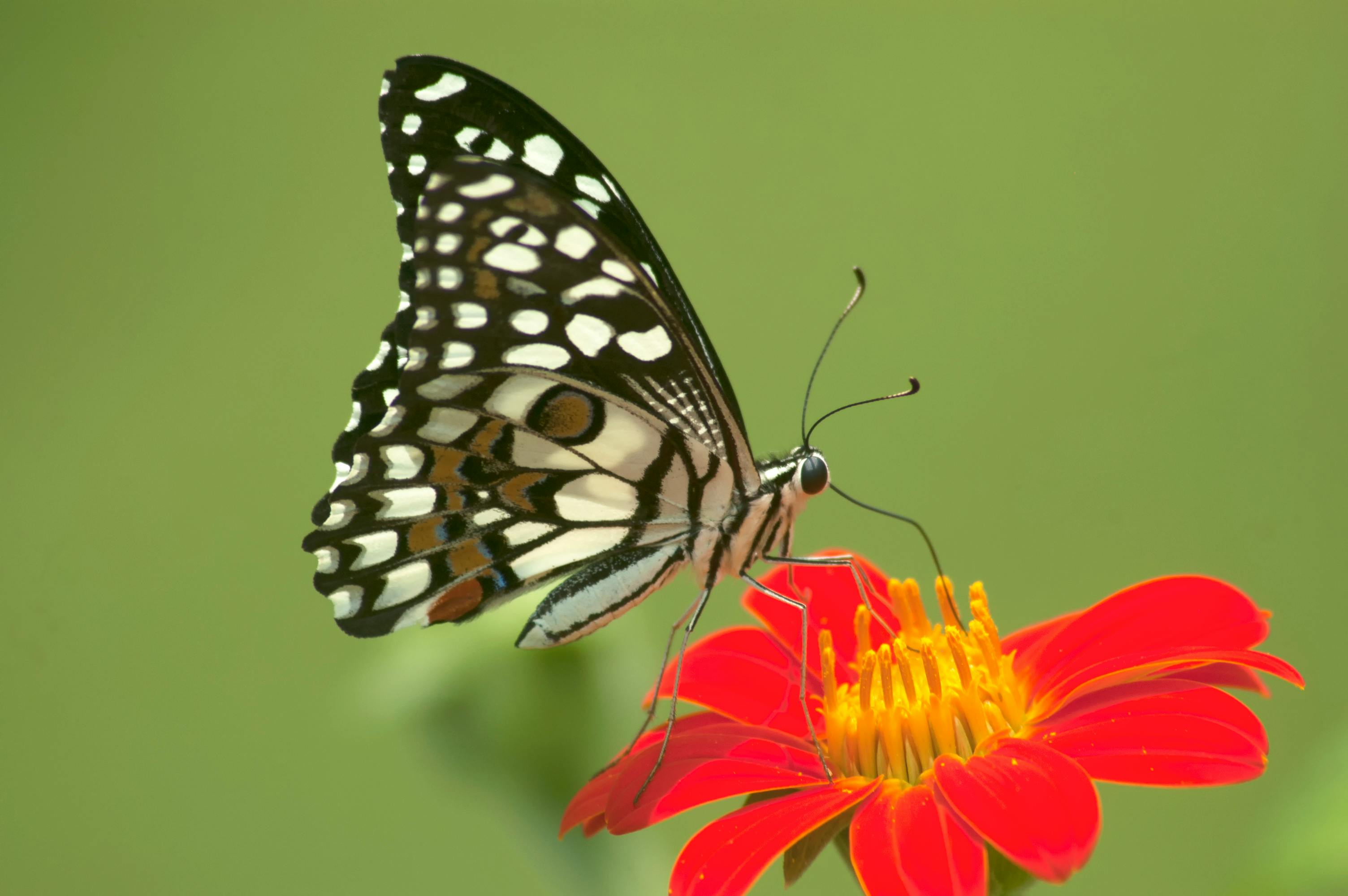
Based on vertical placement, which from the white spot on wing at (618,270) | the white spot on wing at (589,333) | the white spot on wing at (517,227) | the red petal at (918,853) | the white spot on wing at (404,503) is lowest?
the red petal at (918,853)

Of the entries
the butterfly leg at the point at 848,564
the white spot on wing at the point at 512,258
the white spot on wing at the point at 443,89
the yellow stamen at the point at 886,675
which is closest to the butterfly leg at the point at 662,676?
the butterfly leg at the point at 848,564

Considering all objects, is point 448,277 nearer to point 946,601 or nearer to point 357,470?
point 357,470

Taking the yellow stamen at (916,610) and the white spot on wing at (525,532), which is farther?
the white spot on wing at (525,532)

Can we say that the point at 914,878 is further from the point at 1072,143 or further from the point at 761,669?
A: the point at 1072,143

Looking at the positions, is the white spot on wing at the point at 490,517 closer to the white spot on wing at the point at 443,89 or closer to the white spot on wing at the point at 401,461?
the white spot on wing at the point at 401,461

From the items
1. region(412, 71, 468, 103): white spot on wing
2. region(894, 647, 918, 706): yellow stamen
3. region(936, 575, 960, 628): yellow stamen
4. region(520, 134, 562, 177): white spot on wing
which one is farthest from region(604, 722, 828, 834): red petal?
region(412, 71, 468, 103): white spot on wing

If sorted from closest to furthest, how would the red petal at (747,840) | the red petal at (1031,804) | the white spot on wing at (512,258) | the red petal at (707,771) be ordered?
the red petal at (1031,804) < the red petal at (747,840) < the red petal at (707,771) < the white spot on wing at (512,258)

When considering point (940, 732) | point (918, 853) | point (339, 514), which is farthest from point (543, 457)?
point (918, 853)
